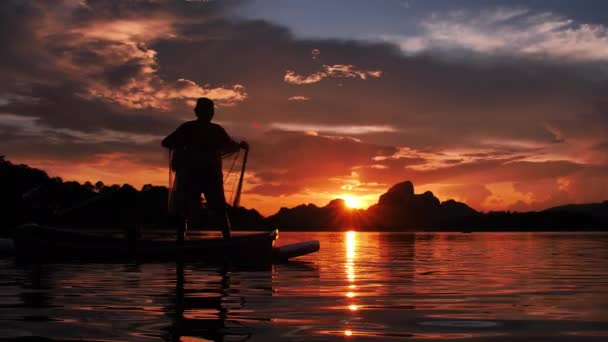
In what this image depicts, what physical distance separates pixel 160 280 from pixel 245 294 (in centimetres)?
275

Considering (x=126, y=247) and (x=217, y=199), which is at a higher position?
(x=217, y=199)


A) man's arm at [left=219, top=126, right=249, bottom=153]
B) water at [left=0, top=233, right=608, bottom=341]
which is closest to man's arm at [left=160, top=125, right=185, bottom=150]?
man's arm at [left=219, top=126, right=249, bottom=153]

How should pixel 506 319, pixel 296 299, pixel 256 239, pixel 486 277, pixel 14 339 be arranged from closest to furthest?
pixel 14 339, pixel 506 319, pixel 296 299, pixel 486 277, pixel 256 239

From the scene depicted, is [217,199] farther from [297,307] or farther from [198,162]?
[297,307]

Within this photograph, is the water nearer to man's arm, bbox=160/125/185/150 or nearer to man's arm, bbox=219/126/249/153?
man's arm, bbox=160/125/185/150

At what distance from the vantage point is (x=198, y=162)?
14805mm

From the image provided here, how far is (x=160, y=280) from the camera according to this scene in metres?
10.4

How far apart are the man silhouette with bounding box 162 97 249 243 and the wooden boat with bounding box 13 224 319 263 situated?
91cm

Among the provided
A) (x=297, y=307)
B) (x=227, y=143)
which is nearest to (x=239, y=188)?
(x=227, y=143)

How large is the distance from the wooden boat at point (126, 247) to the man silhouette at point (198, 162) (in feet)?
2.99

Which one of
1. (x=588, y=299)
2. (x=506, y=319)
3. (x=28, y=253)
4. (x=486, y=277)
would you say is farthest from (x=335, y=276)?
(x=28, y=253)

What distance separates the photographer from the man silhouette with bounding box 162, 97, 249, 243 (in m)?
14.8

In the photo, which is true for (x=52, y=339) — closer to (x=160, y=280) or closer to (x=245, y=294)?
(x=245, y=294)

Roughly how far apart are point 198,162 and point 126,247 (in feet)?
10.1
